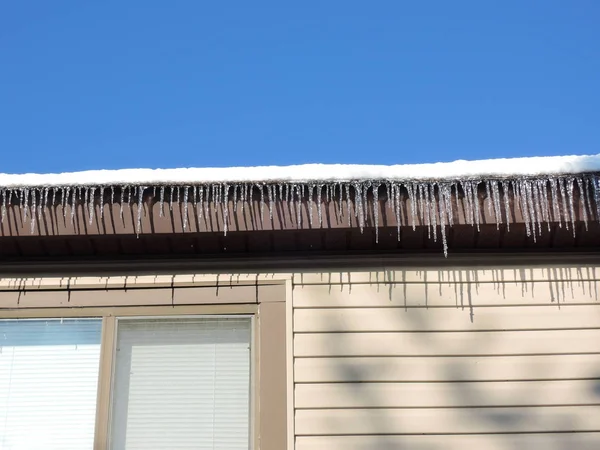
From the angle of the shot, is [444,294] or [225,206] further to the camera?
[444,294]

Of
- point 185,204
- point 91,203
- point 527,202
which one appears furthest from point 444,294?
point 91,203

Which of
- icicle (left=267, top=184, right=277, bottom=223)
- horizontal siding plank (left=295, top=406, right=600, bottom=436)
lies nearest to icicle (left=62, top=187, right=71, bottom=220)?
icicle (left=267, top=184, right=277, bottom=223)

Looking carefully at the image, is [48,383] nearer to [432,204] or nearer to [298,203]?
[298,203]

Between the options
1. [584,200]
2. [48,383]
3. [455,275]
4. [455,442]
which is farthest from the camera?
[455,275]

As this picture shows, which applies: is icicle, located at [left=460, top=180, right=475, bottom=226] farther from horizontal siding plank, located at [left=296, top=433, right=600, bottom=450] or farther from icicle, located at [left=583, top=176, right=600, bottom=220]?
horizontal siding plank, located at [left=296, top=433, right=600, bottom=450]

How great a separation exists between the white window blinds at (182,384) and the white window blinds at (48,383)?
0.15 m

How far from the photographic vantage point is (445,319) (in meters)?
3.94

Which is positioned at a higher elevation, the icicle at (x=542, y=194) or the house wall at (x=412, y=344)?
the icicle at (x=542, y=194)

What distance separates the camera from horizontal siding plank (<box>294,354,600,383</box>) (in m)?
3.82

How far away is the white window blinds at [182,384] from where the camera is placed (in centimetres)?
380

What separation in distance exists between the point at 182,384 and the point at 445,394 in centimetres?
130

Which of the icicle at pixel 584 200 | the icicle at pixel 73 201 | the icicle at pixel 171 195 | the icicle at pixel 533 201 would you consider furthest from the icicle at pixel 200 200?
the icicle at pixel 584 200

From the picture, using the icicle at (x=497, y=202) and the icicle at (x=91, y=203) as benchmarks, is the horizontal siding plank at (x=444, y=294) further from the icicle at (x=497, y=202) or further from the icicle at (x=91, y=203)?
the icicle at (x=91, y=203)

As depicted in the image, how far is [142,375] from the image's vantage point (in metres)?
3.92
